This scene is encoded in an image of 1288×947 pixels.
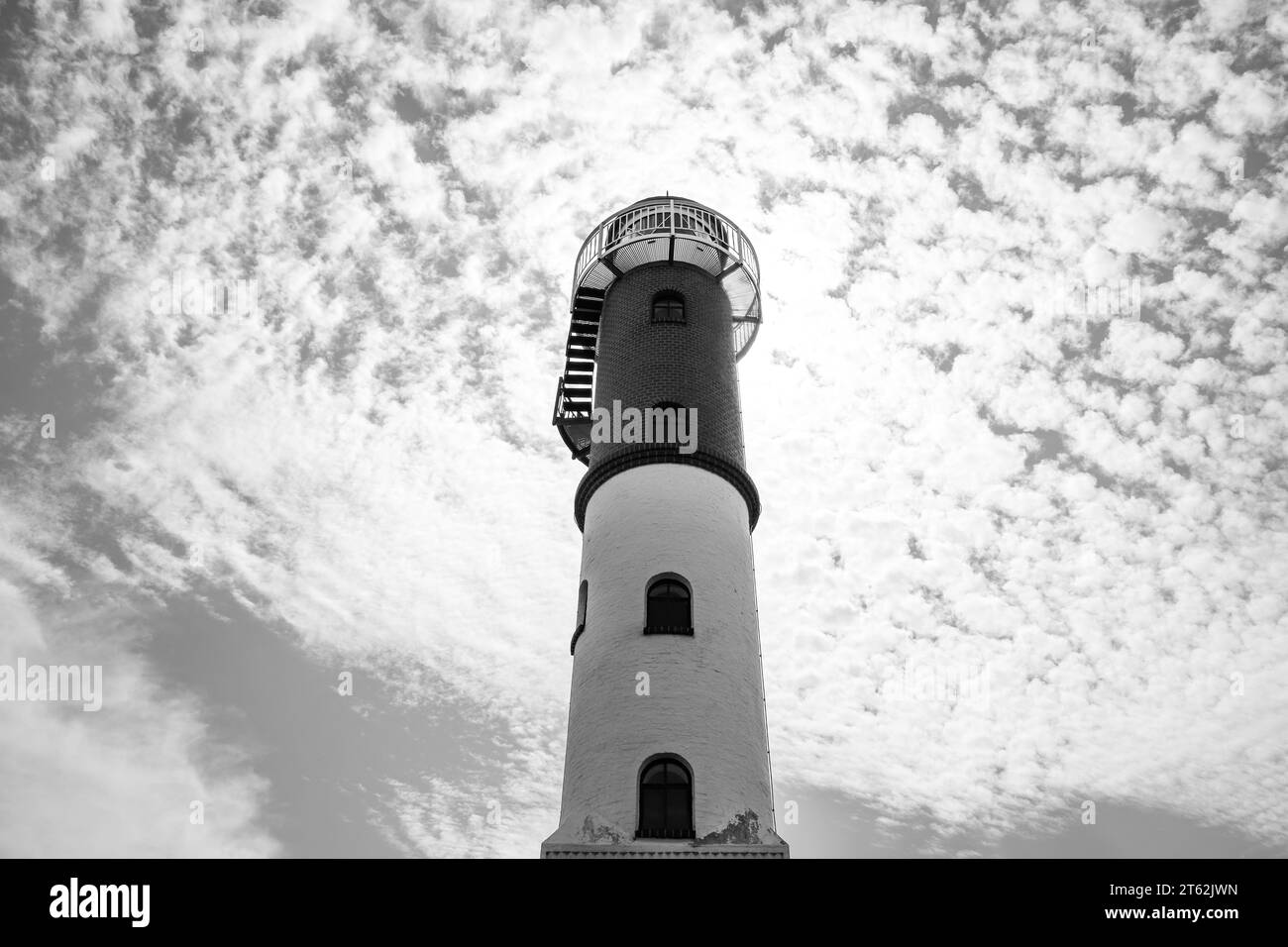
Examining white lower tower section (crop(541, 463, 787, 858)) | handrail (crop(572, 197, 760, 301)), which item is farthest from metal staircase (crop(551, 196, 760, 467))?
white lower tower section (crop(541, 463, 787, 858))

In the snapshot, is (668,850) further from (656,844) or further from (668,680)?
(668,680)

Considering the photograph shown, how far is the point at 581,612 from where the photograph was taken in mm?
21062

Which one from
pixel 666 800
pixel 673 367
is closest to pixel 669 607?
pixel 666 800

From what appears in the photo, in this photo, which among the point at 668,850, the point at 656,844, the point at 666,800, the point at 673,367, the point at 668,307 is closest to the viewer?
the point at 668,850

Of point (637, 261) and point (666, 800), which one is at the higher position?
point (637, 261)

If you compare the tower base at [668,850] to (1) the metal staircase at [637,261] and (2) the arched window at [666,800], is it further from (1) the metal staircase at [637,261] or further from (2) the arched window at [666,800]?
(1) the metal staircase at [637,261]

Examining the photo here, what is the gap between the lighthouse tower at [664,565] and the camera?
1741cm

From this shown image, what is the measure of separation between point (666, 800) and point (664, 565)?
4938 mm

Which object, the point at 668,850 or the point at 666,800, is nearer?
the point at 668,850

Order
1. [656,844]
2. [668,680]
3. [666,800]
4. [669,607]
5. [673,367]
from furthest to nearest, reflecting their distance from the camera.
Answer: [673,367] → [669,607] → [668,680] → [666,800] → [656,844]

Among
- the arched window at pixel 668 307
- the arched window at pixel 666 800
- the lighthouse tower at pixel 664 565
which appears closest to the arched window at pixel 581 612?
the lighthouse tower at pixel 664 565
